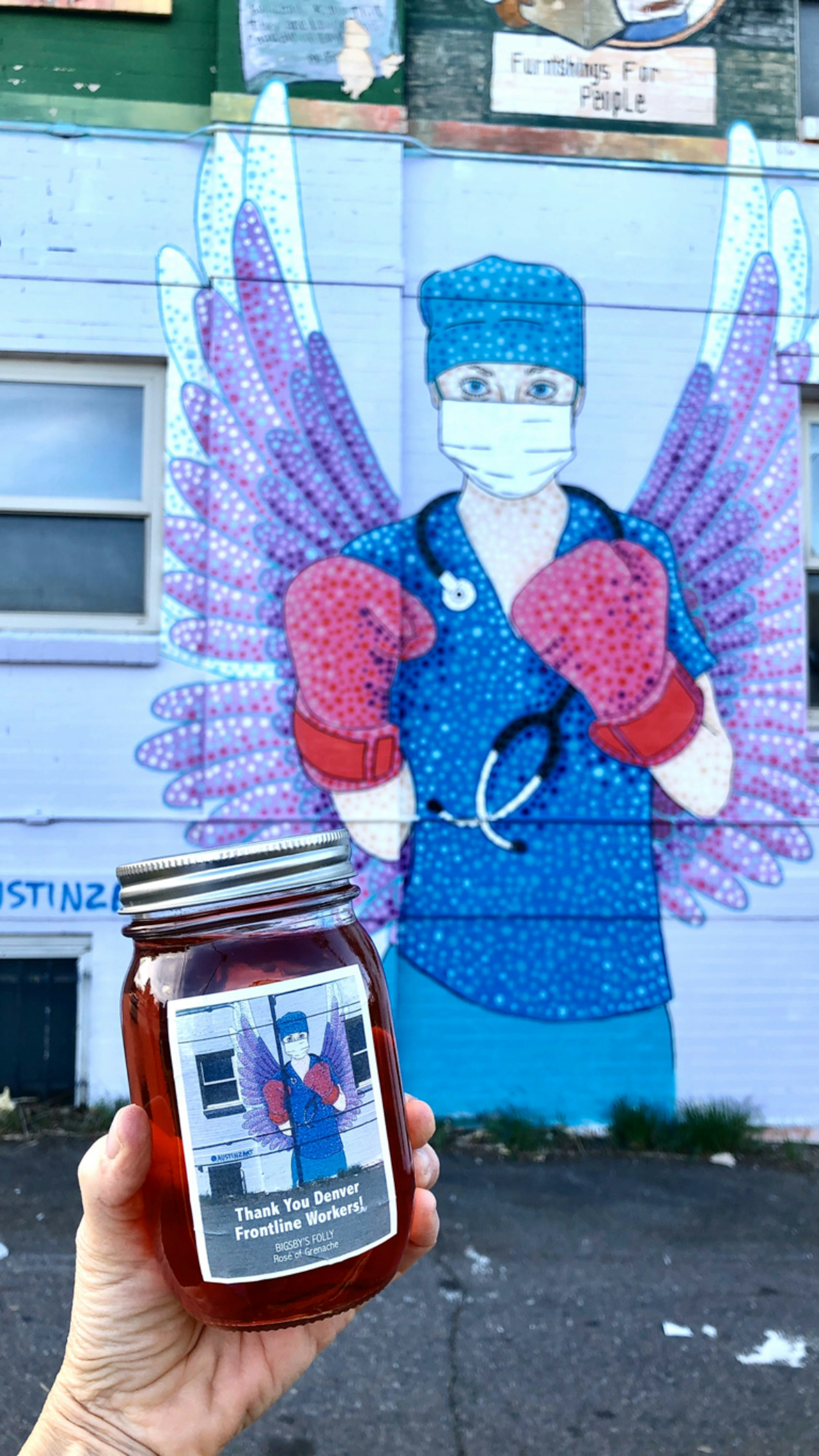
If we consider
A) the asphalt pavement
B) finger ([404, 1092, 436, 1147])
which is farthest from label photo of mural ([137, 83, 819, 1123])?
finger ([404, 1092, 436, 1147])

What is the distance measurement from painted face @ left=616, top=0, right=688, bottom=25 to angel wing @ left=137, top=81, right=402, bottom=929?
1807mm

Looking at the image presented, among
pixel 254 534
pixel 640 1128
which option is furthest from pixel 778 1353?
pixel 254 534

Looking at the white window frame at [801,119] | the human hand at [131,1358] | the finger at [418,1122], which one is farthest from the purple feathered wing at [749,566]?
the human hand at [131,1358]

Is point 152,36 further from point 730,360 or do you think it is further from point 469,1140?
point 469,1140

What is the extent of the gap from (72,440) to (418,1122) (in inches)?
182

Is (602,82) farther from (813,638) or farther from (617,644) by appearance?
(813,638)

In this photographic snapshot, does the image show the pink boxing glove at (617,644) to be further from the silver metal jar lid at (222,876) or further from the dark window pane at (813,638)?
the silver metal jar lid at (222,876)

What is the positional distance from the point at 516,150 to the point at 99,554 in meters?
2.90

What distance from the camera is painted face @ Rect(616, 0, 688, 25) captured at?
5621 mm

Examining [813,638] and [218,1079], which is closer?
[218,1079]

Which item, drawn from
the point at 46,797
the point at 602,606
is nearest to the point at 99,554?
the point at 46,797

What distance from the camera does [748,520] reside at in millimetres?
5629

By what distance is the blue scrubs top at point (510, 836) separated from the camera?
5.30 meters

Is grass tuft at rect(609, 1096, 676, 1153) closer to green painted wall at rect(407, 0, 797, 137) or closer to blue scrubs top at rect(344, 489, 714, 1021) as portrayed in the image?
blue scrubs top at rect(344, 489, 714, 1021)
